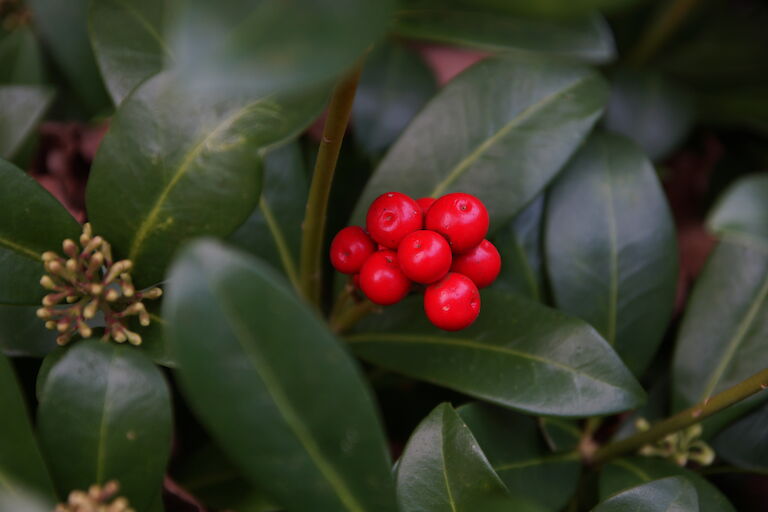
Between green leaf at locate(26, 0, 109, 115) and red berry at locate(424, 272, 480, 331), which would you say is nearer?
red berry at locate(424, 272, 480, 331)

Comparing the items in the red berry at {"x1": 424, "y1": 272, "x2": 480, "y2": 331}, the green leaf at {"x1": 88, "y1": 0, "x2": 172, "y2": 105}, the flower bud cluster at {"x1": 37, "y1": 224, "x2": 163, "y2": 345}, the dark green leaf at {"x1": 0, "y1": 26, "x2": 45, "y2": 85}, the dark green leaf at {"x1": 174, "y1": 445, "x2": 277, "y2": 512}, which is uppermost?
the green leaf at {"x1": 88, "y1": 0, "x2": 172, "y2": 105}

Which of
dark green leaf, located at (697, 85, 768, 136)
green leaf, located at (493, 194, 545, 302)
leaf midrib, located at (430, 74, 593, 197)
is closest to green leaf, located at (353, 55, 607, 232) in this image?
leaf midrib, located at (430, 74, 593, 197)

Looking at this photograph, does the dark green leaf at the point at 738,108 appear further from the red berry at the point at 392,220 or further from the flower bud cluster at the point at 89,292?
the flower bud cluster at the point at 89,292

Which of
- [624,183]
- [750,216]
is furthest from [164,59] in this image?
[750,216]

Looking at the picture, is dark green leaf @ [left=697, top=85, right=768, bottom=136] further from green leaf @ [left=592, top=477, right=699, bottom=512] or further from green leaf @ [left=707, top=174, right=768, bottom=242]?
green leaf @ [left=592, top=477, right=699, bottom=512]

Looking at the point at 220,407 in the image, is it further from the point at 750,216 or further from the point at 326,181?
the point at 750,216

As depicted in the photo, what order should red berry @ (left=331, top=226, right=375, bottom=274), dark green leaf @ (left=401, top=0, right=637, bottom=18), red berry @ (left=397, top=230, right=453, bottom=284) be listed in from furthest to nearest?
red berry @ (left=331, top=226, right=375, bottom=274) → red berry @ (left=397, top=230, right=453, bottom=284) → dark green leaf @ (left=401, top=0, right=637, bottom=18)

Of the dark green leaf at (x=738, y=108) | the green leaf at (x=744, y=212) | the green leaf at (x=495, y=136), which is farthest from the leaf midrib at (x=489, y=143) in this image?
the dark green leaf at (x=738, y=108)
